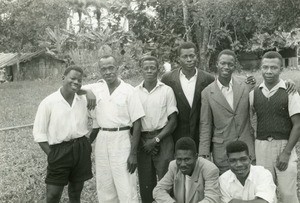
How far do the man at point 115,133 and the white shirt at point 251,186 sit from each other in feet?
3.59

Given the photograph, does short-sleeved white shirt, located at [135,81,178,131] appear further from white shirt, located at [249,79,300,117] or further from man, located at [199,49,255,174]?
white shirt, located at [249,79,300,117]

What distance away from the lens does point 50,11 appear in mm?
34781

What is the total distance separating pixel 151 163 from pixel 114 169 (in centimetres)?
48

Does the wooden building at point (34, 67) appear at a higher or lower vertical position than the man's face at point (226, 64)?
higher

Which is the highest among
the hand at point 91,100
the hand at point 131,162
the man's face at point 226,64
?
the man's face at point 226,64

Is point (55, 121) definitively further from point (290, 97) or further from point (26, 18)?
point (26, 18)

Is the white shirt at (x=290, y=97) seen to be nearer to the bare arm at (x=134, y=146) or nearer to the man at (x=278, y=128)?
the man at (x=278, y=128)

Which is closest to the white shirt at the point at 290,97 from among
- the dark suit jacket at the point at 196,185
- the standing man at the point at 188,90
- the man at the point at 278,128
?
the man at the point at 278,128

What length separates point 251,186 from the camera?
4.04 meters

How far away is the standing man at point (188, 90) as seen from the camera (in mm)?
4883

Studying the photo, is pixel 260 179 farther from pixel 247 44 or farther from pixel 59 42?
pixel 247 44

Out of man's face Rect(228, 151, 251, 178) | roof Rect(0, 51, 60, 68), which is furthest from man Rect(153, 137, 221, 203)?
roof Rect(0, 51, 60, 68)

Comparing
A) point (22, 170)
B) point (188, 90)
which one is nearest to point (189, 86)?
point (188, 90)

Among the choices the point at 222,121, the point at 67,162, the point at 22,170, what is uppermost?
the point at 222,121
